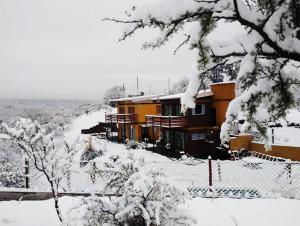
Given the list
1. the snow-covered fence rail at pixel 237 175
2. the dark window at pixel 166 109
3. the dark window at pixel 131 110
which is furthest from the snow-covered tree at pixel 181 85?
the snow-covered fence rail at pixel 237 175

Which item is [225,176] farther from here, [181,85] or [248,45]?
[181,85]

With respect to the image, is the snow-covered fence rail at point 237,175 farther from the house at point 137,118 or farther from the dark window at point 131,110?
the dark window at point 131,110

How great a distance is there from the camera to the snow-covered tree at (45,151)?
24.3ft

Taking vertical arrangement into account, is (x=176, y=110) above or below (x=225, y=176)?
above

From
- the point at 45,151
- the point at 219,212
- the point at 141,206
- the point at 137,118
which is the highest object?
the point at 137,118

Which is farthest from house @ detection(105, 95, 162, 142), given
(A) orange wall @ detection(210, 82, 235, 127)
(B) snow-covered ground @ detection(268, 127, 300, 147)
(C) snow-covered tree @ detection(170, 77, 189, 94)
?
(C) snow-covered tree @ detection(170, 77, 189, 94)

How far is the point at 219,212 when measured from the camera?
8.65m

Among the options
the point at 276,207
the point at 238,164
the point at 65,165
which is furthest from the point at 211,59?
the point at 238,164

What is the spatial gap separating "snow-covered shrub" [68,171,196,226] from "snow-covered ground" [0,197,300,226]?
2076 mm

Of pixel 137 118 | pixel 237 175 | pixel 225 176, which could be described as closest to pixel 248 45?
pixel 225 176

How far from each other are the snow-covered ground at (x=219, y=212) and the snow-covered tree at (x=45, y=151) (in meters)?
1.46

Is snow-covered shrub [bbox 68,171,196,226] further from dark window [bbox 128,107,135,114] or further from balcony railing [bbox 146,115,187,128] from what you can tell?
dark window [bbox 128,107,135,114]

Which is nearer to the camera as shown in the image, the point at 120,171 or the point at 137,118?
the point at 120,171

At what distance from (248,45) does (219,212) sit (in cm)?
514
